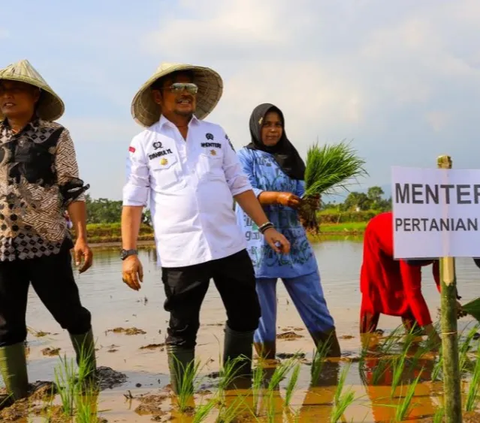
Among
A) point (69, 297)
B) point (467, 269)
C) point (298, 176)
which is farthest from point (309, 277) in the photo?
point (467, 269)

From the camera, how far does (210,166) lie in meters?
3.33

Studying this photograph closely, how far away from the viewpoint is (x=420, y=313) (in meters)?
4.39

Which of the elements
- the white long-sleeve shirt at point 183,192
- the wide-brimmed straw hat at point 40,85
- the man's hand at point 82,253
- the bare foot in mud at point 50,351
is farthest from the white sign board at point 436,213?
the bare foot in mud at point 50,351

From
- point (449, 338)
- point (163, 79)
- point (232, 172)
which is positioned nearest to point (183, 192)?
point (232, 172)

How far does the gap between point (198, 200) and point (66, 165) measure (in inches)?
28.0

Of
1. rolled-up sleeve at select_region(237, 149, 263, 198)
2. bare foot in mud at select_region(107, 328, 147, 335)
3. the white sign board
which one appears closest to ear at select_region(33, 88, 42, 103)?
rolled-up sleeve at select_region(237, 149, 263, 198)

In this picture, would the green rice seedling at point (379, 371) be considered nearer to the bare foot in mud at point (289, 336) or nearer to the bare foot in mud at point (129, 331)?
the bare foot in mud at point (289, 336)

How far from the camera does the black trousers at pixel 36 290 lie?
11.2 ft

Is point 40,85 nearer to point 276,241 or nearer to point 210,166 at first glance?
point 210,166

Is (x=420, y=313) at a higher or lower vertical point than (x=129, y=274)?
lower

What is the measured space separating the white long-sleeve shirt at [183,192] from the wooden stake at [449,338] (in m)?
1.14

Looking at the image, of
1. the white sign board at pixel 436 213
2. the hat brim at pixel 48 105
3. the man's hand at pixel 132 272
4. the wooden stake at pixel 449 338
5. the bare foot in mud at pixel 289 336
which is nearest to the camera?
the white sign board at pixel 436 213

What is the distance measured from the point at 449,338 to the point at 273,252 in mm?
1774

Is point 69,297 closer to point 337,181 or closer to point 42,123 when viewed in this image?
point 42,123
